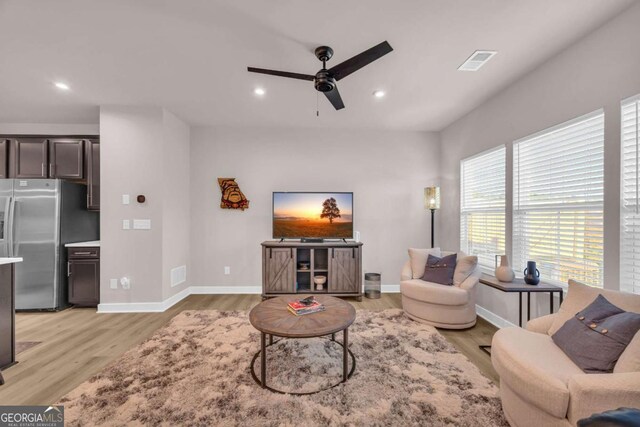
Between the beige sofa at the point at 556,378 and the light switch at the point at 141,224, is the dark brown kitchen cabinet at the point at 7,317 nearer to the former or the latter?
the light switch at the point at 141,224

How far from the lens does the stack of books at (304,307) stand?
2156 millimetres

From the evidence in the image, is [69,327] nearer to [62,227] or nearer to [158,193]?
[62,227]

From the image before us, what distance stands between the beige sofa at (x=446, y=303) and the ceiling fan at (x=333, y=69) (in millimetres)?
2297

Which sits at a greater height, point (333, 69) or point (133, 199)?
point (333, 69)

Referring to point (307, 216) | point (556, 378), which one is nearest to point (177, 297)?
point (307, 216)

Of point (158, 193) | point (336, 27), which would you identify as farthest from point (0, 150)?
point (336, 27)

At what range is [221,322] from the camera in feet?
10.5

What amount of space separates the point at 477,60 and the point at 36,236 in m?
5.56

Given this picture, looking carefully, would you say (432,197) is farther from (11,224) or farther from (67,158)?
(11,224)

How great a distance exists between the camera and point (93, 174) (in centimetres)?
387

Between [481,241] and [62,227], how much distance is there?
5.67m

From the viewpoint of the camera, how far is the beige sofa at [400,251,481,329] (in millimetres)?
2938

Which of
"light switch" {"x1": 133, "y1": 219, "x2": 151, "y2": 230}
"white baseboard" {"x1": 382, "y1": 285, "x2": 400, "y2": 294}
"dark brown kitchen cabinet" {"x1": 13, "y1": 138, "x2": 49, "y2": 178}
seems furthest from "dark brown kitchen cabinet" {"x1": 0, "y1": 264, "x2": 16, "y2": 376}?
"white baseboard" {"x1": 382, "y1": 285, "x2": 400, "y2": 294}

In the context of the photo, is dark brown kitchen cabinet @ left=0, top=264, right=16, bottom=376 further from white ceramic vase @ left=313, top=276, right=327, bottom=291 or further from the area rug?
white ceramic vase @ left=313, top=276, right=327, bottom=291
